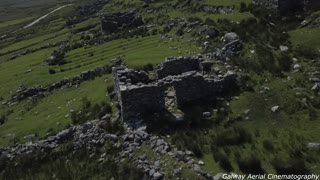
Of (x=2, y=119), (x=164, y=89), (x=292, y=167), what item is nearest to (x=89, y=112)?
(x=164, y=89)

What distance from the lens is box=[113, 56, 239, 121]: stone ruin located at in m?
23.2

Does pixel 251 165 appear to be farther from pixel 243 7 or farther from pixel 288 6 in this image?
pixel 243 7

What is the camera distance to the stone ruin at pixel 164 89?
2325cm

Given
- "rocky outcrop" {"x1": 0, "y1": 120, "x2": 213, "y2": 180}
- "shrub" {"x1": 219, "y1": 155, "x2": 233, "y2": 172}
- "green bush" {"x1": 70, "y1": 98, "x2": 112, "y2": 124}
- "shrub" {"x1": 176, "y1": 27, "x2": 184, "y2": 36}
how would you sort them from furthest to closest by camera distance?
"shrub" {"x1": 176, "y1": 27, "x2": 184, "y2": 36}, "green bush" {"x1": 70, "y1": 98, "x2": 112, "y2": 124}, "rocky outcrop" {"x1": 0, "y1": 120, "x2": 213, "y2": 180}, "shrub" {"x1": 219, "y1": 155, "x2": 233, "y2": 172}

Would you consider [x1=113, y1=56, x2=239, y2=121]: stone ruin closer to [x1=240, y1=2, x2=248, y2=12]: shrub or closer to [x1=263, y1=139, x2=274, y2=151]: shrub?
[x1=263, y1=139, x2=274, y2=151]: shrub

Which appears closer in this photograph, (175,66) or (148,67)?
(175,66)

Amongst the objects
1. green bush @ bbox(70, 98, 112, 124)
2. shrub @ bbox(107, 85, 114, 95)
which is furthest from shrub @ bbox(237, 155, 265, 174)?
shrub @ bbox(107, 85, 114, 95)

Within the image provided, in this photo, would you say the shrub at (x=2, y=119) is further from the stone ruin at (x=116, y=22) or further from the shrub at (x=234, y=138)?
the stone ruin at (x=116, y=22)

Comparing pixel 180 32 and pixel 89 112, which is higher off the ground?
pixel 180 32

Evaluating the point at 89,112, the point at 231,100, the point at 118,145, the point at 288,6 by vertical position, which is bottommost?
the point at 89,112

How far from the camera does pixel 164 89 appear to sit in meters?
24.9

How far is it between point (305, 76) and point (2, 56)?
244ft

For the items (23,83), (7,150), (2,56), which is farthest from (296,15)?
(2,56)

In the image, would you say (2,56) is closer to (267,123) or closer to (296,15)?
(296,15)
